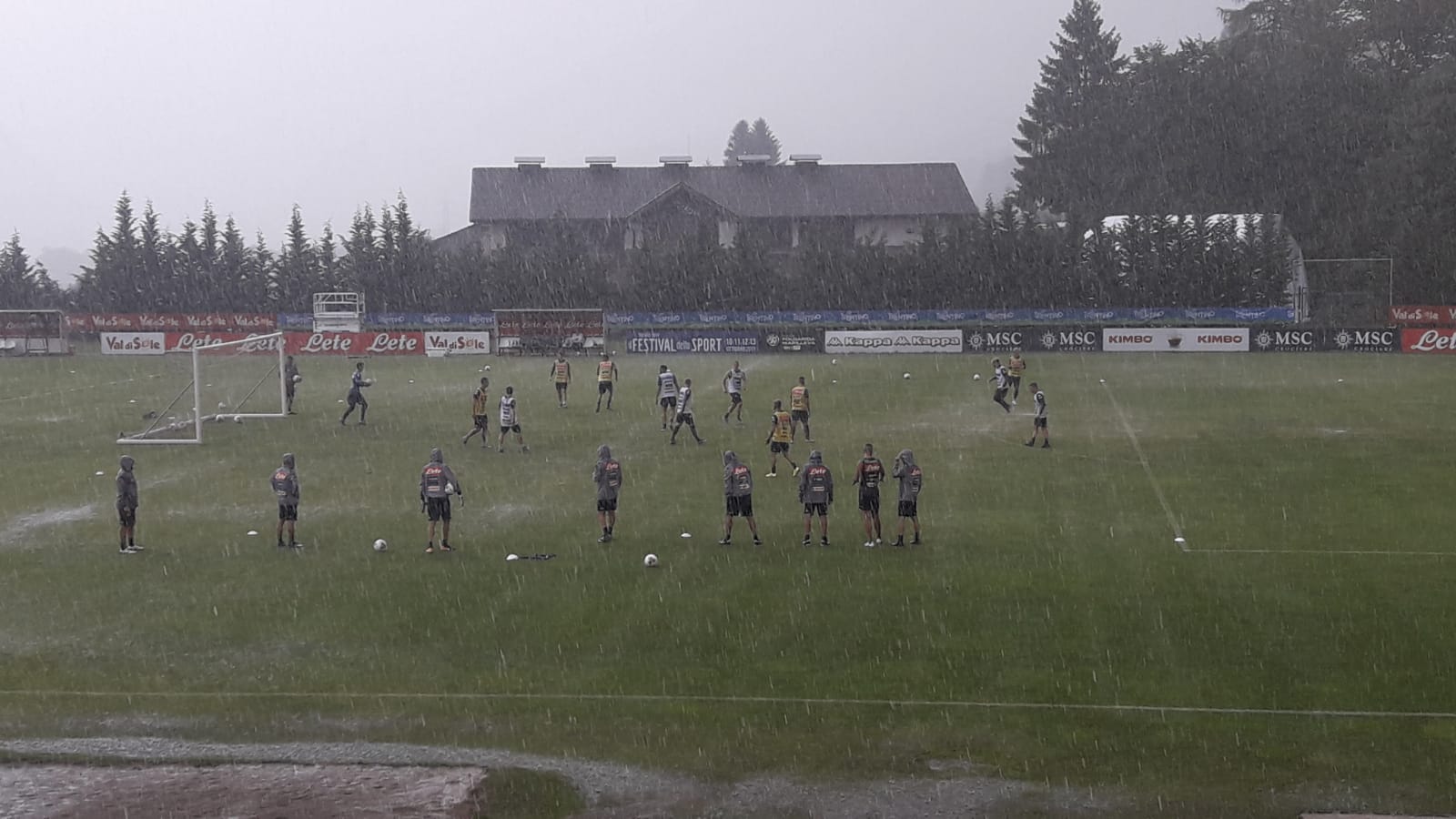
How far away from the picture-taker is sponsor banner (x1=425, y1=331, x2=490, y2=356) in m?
60.3

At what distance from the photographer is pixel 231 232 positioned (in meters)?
78.0

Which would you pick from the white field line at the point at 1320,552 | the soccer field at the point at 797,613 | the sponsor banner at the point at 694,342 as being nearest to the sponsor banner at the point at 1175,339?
the sponsor banner at the point at 694,342

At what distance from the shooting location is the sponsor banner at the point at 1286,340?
57.5m

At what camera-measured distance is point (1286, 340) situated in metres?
57.5

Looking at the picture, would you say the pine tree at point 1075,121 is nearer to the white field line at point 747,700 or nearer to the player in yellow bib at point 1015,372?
the player in yellow bib at point 1015,372

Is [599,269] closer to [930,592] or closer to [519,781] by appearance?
[930,592]

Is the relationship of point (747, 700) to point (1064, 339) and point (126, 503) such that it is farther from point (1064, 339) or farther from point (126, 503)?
point (1064, 339)

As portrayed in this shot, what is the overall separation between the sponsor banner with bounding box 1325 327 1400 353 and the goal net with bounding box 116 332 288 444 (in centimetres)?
4348

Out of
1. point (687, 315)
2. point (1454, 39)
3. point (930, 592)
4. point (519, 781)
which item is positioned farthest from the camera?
point (1454, 39)

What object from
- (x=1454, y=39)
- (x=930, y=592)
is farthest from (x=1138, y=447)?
(x=1454, y=39)

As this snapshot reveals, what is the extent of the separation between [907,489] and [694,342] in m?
41.5

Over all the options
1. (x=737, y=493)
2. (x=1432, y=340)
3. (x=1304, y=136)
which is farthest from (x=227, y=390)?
(x=1304, y=136)

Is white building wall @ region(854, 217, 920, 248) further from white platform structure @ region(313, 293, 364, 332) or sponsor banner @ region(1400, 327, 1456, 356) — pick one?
sponsor banner @ region(1400, 327, 1456, 356)

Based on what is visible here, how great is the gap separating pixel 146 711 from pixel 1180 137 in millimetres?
79411
